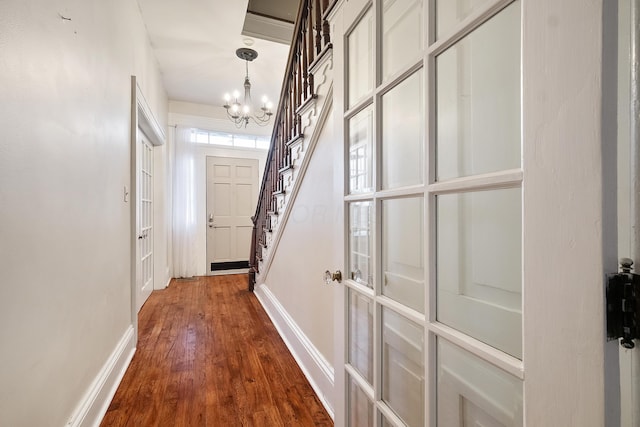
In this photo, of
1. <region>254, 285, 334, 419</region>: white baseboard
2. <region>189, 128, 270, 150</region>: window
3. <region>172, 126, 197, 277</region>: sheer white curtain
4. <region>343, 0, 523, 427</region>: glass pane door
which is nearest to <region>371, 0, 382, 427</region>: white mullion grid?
Result: <region>343, 0, 523, 427</region>: glass pane door

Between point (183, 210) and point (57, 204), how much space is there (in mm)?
3379

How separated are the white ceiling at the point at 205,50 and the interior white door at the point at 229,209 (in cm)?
110

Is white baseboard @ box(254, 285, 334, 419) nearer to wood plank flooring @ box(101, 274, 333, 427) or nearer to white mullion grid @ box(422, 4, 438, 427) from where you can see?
wood plank flooring @ box(101, 274, 333, 427)

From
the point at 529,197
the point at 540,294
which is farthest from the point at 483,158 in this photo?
the point at 540,294

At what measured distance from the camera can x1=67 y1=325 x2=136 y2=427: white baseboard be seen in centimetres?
128

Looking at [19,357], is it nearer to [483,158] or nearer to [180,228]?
[483,158]

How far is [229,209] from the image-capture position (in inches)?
194

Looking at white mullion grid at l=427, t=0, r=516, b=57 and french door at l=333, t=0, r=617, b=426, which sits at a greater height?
white mullion grid at l=427, t=0, r=516, b=57

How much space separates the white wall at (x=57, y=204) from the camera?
2.83 feet

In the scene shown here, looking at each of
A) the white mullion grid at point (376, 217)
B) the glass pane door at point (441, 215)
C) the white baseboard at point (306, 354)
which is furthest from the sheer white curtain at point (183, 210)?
the white mullion grid at point (376, 217)

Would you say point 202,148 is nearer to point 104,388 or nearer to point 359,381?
point 104,388

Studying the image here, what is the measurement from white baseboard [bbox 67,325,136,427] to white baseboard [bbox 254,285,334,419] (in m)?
1.07

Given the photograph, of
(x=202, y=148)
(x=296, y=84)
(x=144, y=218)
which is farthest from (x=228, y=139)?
(x=296, y=84)

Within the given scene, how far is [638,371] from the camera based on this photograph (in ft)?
1.22
